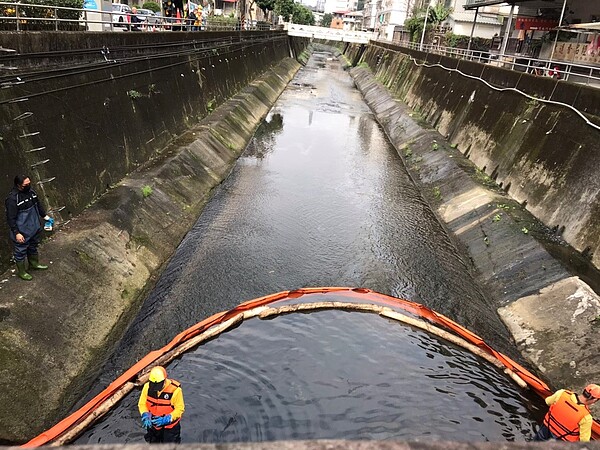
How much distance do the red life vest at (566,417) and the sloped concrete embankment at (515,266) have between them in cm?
282

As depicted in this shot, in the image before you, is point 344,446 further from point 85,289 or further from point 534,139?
point 534,139

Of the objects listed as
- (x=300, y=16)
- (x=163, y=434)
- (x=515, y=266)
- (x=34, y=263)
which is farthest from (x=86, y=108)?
(x=300, y=16)

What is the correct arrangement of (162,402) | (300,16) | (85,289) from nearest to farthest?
(162,402), (85,289), (300,16)

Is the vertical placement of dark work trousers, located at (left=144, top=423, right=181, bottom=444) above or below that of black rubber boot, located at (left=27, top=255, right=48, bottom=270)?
below

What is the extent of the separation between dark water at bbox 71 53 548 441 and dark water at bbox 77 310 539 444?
0.14 feet

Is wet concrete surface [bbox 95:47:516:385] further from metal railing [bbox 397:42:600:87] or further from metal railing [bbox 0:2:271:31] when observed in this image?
metal railing [bbox 0:2:271:31]

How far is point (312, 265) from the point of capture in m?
14.5

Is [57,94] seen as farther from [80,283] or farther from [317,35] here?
[317,35]

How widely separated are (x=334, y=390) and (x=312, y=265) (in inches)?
224

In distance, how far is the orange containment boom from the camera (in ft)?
23.9

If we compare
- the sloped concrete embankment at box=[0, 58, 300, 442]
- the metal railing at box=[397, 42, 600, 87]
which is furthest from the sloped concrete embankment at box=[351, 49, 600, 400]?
the sloped concrete embankment at box=[0, 58, 300, 442]

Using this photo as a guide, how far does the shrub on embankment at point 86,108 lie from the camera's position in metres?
10.5

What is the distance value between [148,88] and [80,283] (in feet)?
36.3

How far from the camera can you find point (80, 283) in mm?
10047
